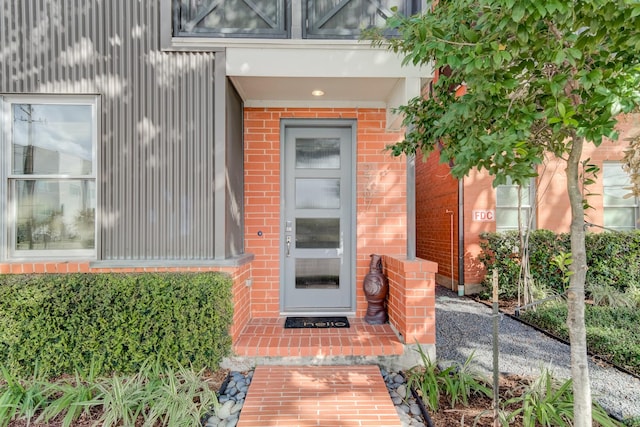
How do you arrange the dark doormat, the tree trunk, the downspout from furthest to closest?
the downspout
the dark doormat
the tree trunk

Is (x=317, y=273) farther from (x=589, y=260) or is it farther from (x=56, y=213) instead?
(x=589, y=260)

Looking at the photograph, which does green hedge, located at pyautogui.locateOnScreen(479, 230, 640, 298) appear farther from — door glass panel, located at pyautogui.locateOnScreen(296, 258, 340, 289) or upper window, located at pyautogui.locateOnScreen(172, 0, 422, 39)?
upper window, located at pyautogui.locateOnScreen(172, 0, 422, 39)

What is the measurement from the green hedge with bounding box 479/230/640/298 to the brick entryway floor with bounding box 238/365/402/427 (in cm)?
380

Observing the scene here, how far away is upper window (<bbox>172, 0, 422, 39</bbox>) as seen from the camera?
3330 mm

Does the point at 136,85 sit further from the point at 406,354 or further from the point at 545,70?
the point at 406,354

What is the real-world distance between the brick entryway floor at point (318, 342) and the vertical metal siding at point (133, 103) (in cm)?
99

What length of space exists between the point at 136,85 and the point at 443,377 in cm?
394

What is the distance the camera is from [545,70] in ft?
6.07

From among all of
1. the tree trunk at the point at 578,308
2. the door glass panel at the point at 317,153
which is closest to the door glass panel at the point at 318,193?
the door glass panel at the point at 317,153

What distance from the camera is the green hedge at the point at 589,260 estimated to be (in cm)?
553

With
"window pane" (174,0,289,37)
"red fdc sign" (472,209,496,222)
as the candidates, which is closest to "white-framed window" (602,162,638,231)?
"red fdc sign" (472,209,496,222)

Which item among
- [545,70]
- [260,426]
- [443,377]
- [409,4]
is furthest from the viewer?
[409,4]

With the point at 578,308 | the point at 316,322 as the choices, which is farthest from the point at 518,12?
the point at 316,322

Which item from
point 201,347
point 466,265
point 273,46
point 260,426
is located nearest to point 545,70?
point 273,46
